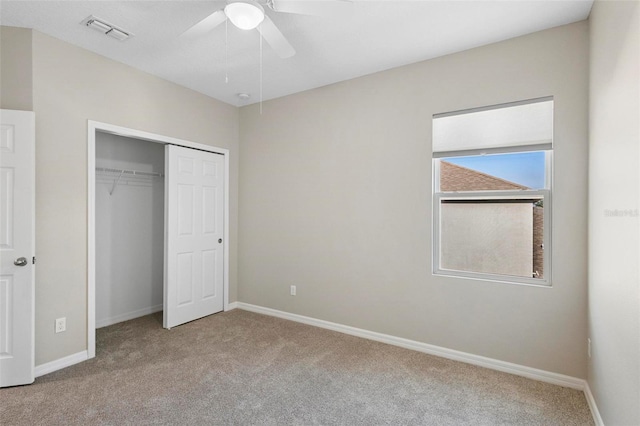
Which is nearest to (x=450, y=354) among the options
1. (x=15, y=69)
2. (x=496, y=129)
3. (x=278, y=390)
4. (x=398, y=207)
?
(x=398, y=207)

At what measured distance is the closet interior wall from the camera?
3.81 m

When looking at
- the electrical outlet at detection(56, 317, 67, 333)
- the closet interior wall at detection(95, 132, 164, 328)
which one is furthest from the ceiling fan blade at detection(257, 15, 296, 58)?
the electrical outlet at detection(56, 317, 67, 333)

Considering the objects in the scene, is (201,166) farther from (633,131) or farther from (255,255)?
(633,131)

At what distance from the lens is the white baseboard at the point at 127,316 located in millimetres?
3754

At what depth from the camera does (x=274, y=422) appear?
2.08 m

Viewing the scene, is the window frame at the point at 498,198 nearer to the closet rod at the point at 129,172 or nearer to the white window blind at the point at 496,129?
the white window blind at the point at 496,129

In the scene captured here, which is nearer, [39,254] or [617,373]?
[617,373]

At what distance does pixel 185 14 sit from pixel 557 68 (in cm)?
280

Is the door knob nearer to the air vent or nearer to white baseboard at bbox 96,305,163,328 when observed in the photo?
white baseboard at bbox 96,305,163,328

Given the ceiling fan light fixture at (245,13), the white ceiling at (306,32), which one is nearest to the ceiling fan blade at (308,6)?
the ceiling fan light fixture at (245,13)

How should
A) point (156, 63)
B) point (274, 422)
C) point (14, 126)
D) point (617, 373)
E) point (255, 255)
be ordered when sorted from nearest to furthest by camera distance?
1. point (617, 373)
2. point (274, 422)
3. point (14, 126)
4. point (156, 63)
5. point (255, 255)

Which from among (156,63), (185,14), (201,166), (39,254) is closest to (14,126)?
(39,254)

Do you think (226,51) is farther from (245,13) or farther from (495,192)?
(495,192)

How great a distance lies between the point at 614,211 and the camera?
1740mm
